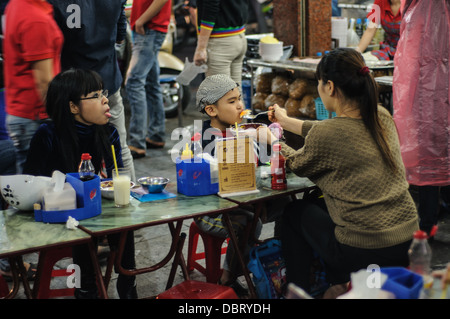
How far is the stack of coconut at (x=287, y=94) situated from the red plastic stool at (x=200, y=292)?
356cm

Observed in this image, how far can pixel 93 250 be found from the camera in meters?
2.90

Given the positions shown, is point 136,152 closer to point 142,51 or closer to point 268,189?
point 142,51

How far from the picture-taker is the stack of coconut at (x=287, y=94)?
6477 mm

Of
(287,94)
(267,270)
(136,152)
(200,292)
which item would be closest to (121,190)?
(200,292)

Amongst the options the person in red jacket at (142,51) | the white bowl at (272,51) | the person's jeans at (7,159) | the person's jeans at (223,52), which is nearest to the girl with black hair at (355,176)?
the person's jeans at (7,159)

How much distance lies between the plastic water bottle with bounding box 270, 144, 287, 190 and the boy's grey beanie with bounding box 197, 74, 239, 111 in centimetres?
64

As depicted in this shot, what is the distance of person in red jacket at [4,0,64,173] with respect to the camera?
3.64 meters

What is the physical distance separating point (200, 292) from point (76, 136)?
1.14 metres

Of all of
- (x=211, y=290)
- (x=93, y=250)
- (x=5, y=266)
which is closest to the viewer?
(x=93, y=250)

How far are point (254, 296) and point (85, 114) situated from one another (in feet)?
4.63

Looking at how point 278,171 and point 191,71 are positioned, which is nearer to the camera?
point 278,171

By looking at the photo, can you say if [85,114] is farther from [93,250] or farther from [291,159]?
[291,159]

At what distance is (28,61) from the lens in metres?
3.70
